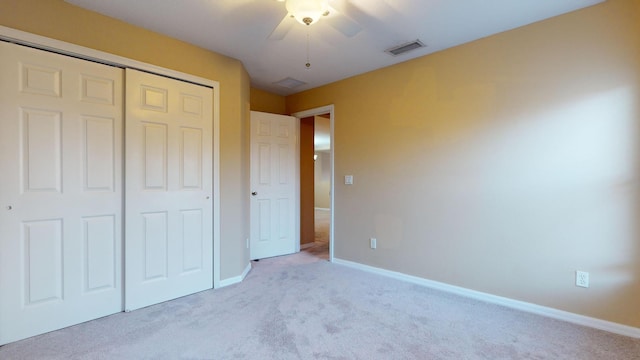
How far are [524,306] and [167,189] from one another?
335cm

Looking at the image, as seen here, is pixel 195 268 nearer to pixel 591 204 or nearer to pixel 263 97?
pixel 263 97

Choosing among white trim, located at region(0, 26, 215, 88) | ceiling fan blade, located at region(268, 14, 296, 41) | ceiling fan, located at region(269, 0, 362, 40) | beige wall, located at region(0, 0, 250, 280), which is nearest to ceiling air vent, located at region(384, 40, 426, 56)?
ceiling fan, located at region(269, 0, 362, 40)

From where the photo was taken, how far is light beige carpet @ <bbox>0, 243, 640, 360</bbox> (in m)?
1.86

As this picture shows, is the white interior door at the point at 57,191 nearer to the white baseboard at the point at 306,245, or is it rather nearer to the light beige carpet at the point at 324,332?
the light beige carpet at the point at 324,332

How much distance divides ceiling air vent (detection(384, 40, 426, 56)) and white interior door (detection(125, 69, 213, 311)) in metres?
1.92

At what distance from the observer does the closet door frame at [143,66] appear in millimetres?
1972

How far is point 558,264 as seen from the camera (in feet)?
7.65

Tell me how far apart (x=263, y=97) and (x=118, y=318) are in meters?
3.20

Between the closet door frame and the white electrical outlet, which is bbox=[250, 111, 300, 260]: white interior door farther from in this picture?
the white electrical outlet

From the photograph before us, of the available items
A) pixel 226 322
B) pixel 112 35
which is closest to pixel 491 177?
pixel 226 322

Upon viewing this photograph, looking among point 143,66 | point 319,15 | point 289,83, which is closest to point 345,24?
point 319,15

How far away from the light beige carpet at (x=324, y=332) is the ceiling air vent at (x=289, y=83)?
2.63 meters

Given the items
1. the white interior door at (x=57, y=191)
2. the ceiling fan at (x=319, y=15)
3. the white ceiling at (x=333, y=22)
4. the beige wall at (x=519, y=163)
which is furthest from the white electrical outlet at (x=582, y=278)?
the white interior door at (x=57, y=191)

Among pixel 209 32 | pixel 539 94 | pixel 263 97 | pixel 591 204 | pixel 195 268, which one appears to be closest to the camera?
pixel 591 204
